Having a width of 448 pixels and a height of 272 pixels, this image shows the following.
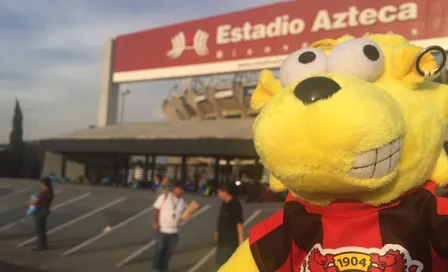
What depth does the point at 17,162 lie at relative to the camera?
107ft

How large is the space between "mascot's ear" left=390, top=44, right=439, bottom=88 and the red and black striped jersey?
46 cm

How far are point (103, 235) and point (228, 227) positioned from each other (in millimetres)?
4546

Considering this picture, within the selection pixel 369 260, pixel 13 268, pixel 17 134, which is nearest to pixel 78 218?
pixel 13 268

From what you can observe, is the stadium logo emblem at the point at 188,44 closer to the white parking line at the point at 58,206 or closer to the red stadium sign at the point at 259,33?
the red stadium sign at the point at 259,33

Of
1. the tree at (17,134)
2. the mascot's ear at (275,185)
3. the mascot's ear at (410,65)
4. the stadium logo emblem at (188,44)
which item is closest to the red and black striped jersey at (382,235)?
the mascot's ear at (275,185)

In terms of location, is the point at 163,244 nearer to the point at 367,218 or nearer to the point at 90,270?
the point at 90,270

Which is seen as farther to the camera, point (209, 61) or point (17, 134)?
point (17, 134)

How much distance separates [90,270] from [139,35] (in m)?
15.5

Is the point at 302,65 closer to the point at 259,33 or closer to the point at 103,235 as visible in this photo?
the point at 103,235

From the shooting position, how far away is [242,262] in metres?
2.54

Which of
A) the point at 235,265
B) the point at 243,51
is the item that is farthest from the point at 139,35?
the point at 235,265

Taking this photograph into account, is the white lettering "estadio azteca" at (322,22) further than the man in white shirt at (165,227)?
Yes

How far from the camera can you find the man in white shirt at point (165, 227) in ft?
22.7

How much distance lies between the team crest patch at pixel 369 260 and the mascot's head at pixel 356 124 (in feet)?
0.67
